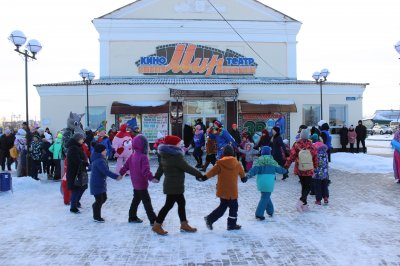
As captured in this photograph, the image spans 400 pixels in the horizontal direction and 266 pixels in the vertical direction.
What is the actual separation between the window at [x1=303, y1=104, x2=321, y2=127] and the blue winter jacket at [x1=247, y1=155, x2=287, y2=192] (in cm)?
1435

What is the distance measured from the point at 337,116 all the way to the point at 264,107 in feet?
Answer: 16.1

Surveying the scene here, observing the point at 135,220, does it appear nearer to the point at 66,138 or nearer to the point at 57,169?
the point at 66,138

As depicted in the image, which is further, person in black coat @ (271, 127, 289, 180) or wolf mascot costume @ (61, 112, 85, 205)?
person in black coat @ (271, 127, 289, 180)

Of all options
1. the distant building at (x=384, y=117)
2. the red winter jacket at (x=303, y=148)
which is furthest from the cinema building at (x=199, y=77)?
the distant building at (x=384, y=117)

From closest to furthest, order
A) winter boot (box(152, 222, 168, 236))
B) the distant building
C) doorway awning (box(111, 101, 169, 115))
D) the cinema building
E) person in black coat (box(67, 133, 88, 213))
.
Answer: winter boot (box(152, 222, 168, 236))
person in black coat (box(67, 133, 88, 213))
doorway awning (box(111, 101, 169, 115))
the cinema building
the distant building

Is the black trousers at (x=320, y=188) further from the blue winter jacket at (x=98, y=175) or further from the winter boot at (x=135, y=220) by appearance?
the blue winter jacket at (x=98, y=175)

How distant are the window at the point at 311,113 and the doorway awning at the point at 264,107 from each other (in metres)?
1.30

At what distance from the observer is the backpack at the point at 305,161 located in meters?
7.59

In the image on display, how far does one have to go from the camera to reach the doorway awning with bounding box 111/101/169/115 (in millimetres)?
18875

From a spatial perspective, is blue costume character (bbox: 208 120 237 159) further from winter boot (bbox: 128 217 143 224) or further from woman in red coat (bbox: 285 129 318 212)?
winter boot (bbox: 128 217 143 224)

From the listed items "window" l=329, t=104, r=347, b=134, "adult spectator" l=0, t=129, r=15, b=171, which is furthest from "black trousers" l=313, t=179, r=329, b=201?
"window" l=329, t=104, r=347, b=134

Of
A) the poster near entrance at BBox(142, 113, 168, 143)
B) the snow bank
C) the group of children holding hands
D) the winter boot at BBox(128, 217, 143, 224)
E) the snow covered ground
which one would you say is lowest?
the snow covered ground

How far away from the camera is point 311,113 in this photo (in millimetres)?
20734

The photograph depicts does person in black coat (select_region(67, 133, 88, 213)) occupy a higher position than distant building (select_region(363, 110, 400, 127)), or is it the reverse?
distant building (select_region(363, 110, 400, 127))
